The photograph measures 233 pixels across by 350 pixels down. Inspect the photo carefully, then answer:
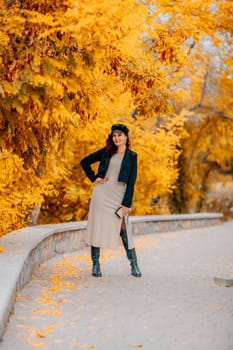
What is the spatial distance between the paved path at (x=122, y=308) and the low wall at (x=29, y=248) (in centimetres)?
16

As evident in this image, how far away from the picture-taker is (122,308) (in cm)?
555

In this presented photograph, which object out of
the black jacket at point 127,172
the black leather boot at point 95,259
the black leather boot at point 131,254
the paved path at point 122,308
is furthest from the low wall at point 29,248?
the black jacket at point 127,172

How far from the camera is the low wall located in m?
4.84

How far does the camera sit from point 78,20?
16.9 feet

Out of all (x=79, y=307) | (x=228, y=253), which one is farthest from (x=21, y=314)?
(x=228, y=253)

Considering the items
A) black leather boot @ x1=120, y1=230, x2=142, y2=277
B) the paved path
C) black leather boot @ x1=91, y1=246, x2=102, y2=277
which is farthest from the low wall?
black leather boot @ x1=120, y1=230, x2=142, y2=277

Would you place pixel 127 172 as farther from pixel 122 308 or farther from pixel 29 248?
pixel 122 308

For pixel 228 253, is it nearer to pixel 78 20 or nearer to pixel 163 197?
pixel 78 20

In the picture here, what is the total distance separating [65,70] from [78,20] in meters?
0.88

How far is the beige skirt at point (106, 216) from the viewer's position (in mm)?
7309

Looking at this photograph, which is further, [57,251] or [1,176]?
[57,251]

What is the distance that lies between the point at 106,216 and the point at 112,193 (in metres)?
0.28

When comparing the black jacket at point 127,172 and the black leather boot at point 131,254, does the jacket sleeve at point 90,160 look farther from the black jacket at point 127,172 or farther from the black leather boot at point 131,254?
the black leather boot at point 131,254

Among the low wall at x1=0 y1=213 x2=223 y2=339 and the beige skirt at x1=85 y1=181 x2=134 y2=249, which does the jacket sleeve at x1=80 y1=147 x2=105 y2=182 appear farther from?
the low wall at x1=0 y1=213 x2=223 y2=339
